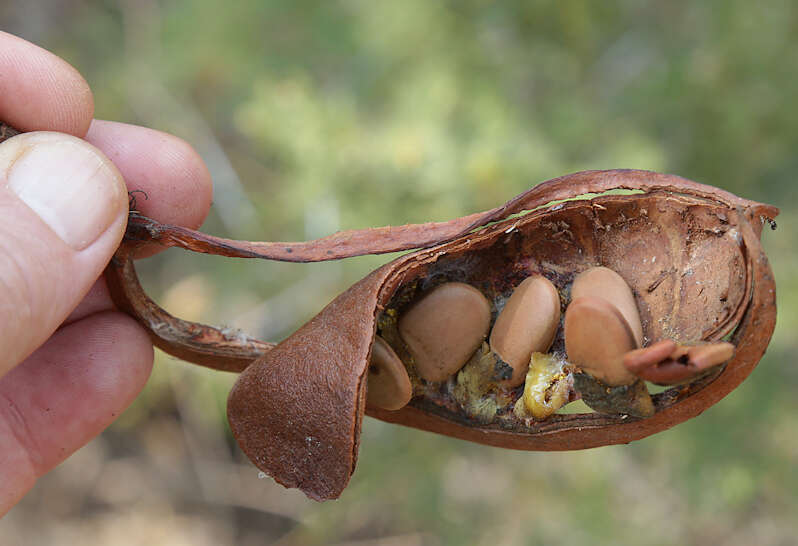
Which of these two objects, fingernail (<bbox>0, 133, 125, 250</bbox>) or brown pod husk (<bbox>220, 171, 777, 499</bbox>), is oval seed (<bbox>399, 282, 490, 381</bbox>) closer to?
brown pod husk (<bbox>220, 171, 777, 499</bbox>)

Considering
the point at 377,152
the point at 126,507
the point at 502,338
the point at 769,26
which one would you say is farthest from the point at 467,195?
the point at 126,507

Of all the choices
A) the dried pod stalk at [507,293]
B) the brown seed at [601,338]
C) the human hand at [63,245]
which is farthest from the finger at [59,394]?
the brown seed at [601,338]

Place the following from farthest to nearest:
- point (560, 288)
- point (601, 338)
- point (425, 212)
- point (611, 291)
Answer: point (425, 212)
point (560, 288)
point (611, 291)
point (601, 338)

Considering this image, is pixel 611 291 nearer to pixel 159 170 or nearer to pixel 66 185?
pixel 66 185

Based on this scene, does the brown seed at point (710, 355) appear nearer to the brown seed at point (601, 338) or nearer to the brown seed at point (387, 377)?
the brown seed at point (601, 338)

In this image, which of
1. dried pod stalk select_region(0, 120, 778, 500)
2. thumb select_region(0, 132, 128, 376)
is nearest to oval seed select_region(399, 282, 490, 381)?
dried pod stalk select_region(0, 120, 778, 500)

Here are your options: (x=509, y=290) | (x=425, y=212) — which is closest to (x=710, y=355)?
(x=509, y=290)
